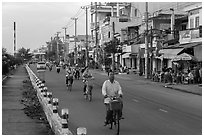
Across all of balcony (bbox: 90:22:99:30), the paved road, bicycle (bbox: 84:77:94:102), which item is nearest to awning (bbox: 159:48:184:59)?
bicycle (bbox: 84:77:94:102)

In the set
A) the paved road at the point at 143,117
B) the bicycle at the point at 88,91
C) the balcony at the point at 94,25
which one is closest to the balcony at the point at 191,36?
the bicycle at the point at 88,91

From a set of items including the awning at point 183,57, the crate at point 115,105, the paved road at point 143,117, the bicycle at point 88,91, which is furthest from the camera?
the awning at point 183,57

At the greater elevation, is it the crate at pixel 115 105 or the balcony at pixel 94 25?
the balcony at pixel 94 25

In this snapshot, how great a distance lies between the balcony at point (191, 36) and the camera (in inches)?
1302

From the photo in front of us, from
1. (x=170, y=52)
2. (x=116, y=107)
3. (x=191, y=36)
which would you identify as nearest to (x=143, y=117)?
(x=116, y=107)

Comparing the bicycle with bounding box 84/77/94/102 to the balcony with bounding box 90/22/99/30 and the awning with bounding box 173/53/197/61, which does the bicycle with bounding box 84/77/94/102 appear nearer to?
the awning with bounding box 173/53/197/61

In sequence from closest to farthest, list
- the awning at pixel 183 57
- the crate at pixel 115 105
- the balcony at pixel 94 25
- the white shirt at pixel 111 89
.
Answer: the crate at pixel 115 105
the white shirt at pixel 111 89
the awning at pixel 183 57
the balcony at pixel 94 25

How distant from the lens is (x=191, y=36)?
1356 inches

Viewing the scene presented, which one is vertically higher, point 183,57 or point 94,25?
point 94,25

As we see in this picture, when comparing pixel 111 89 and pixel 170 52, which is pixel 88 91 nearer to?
pixel 111 89

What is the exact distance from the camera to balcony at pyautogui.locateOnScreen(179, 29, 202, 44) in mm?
33072

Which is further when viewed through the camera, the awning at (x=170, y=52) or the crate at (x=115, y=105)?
the awning at (x=170, y=52)

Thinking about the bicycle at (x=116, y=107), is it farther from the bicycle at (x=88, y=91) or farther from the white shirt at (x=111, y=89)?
the bicycle at (x=88, y=91)

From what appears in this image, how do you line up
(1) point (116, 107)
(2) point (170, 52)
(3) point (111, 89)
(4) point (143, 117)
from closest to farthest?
(1) point (116, 107) < (3) point (111, 89) < (4) point (143, 117) < (2) point (170, 52)
